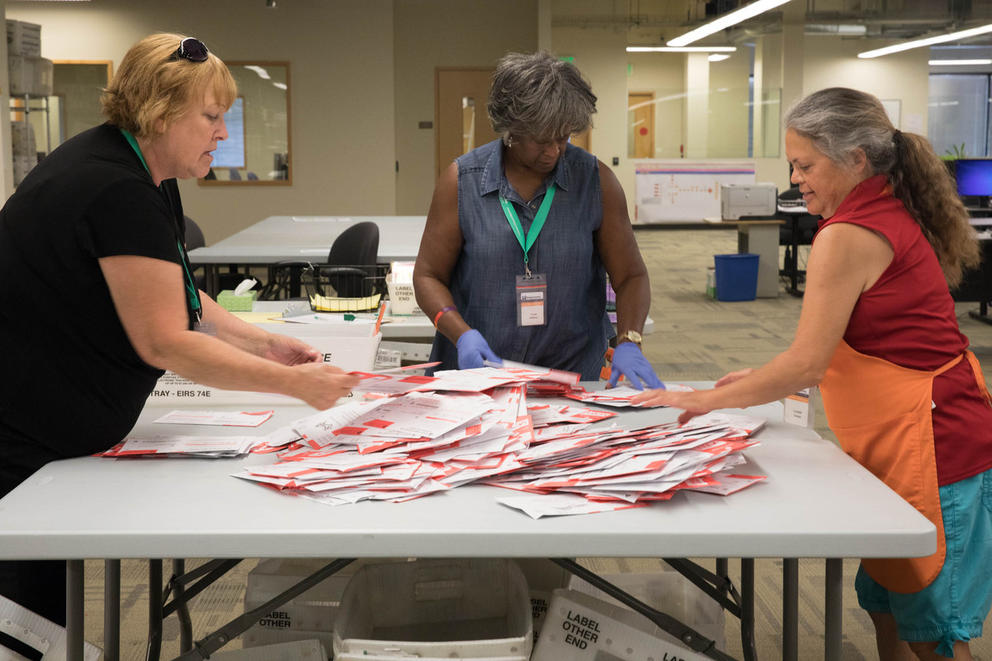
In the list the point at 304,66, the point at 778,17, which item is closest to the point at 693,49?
the point at 778,17

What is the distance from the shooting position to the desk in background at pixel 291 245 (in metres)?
5.05

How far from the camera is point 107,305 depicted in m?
1.49

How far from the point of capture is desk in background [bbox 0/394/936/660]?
4.19ft

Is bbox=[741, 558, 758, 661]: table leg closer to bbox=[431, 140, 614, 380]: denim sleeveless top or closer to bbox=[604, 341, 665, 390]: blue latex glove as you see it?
bbox=[604, 341, 665, 390]: blue latex glove

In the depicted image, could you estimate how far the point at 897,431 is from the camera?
168 cm

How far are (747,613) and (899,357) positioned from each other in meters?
0.63

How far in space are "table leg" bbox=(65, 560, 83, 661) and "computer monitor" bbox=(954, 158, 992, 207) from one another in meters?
7.87

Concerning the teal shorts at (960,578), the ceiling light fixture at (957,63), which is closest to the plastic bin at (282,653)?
the teal shorts at (960,578)

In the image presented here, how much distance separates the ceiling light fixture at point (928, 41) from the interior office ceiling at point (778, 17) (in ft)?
0.32

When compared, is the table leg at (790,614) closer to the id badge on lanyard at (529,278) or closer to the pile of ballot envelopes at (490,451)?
the pile of ballot envelopes at (490,451)

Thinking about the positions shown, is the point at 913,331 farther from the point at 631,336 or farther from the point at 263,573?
the point at 263,573

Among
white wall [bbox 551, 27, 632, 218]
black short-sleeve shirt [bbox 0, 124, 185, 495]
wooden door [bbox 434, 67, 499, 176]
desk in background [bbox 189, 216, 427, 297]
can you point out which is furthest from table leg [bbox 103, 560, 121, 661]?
white wall [bbox 551, 27, 632, 218]

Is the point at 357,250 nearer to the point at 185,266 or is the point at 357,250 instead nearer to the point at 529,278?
the point at 529,278

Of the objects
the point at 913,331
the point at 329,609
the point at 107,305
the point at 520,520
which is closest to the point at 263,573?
the point at 329,609
